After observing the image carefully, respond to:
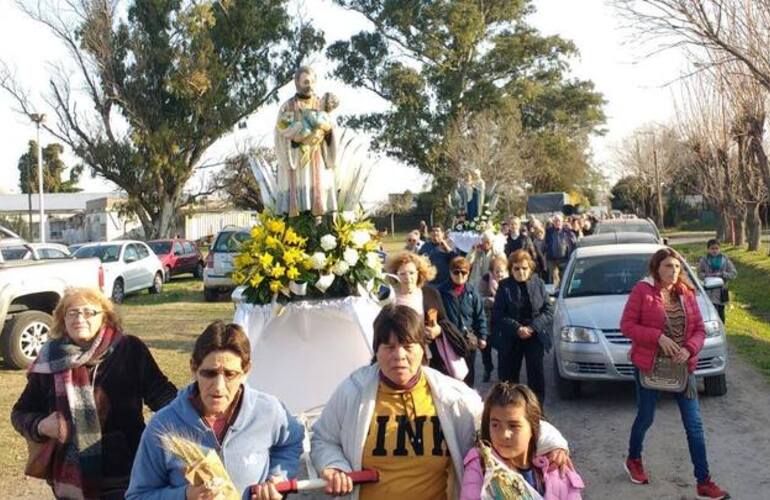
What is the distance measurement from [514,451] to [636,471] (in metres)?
3.26

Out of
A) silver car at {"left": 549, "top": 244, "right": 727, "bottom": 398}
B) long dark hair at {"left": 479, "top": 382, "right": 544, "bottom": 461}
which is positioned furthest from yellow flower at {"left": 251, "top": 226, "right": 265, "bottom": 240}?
silver car at {"left": 549, "top": 244, "right": 727, "bottom": 398}

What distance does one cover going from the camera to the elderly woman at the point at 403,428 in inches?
123

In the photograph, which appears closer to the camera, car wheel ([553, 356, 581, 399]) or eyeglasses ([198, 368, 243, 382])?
eyeglasses ([198, 368, 243, 382])

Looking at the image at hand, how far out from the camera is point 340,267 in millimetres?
6199

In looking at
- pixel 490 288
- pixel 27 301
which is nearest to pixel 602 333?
pixel 490 288

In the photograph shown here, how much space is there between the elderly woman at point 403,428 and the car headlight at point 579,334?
506 centimetres

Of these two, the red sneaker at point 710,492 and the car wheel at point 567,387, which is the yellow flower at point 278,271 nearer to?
the red sneaker at point 710,492

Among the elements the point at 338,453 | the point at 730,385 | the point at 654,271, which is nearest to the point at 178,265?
the point at 730,385

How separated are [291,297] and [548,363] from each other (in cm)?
506

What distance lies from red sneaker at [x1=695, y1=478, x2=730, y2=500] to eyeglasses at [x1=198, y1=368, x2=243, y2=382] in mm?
3761

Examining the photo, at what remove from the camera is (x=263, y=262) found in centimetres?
605

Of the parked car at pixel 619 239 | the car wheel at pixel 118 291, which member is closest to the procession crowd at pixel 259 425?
the parked car at pixel 619 239

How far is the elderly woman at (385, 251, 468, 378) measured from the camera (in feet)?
18.9

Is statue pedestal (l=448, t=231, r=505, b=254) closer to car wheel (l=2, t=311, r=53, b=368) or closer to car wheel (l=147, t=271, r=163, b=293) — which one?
car wheel (l=2, t=311, r=53, b=368)
